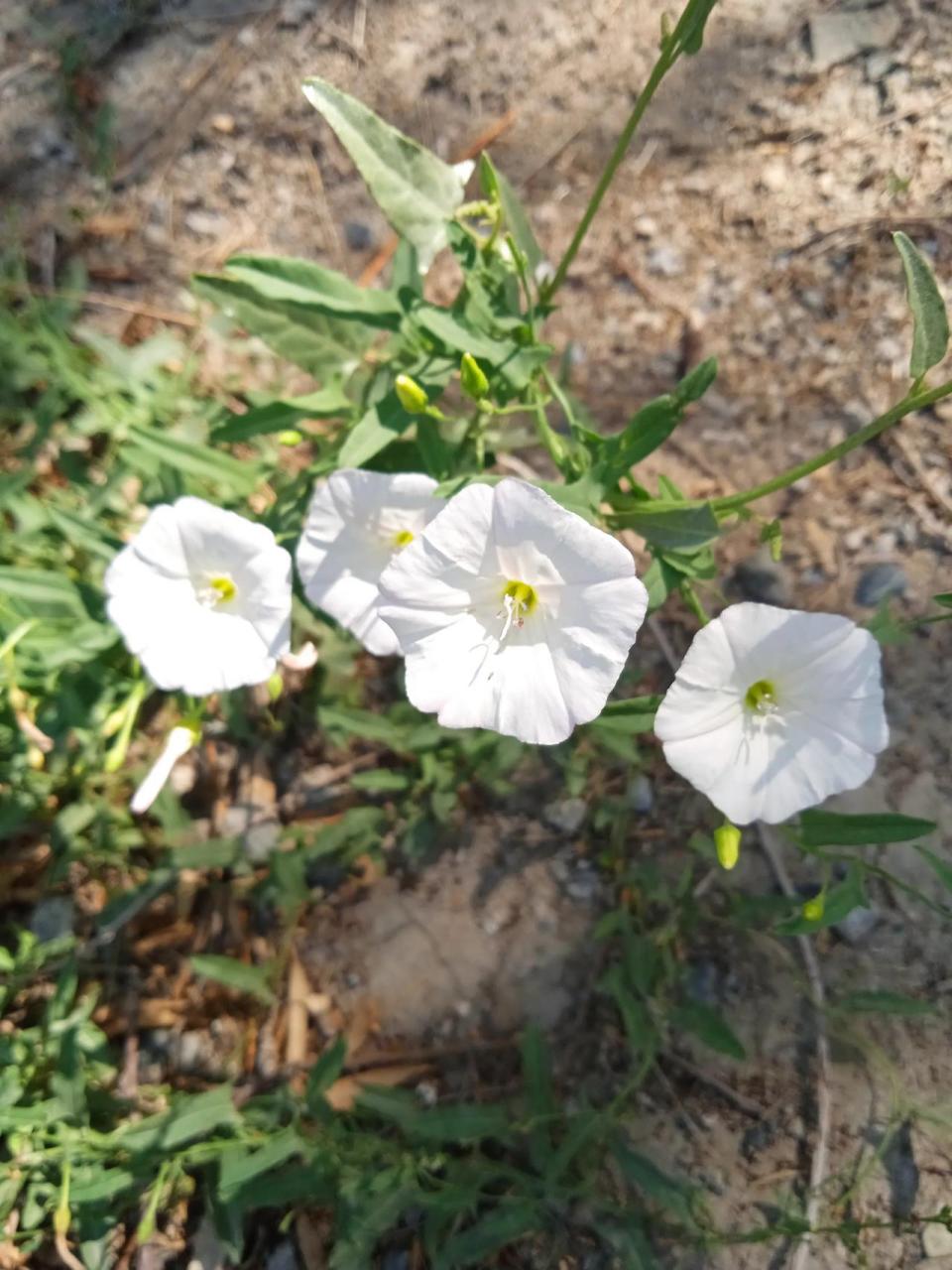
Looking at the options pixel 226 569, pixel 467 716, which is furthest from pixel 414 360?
pixel 467 716

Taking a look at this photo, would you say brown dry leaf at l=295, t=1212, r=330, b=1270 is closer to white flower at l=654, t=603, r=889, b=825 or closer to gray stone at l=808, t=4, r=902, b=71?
white flower at l=654, t=603, r=889, b=825

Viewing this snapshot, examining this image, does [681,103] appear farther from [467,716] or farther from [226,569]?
[467,716]

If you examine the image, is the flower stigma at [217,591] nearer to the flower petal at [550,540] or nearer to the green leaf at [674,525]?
the flower petal at [550,540]

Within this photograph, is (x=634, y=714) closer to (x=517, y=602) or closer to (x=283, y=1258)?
(x=517, y=602)

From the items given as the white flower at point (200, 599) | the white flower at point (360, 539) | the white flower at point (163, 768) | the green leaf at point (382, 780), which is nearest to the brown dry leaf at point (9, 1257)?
the white flower at point (163, 768)

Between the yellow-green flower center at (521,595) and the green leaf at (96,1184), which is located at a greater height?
the yellow-green flower center at (521,595)

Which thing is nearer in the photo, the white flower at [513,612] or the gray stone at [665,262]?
the white flower at [513,612]
